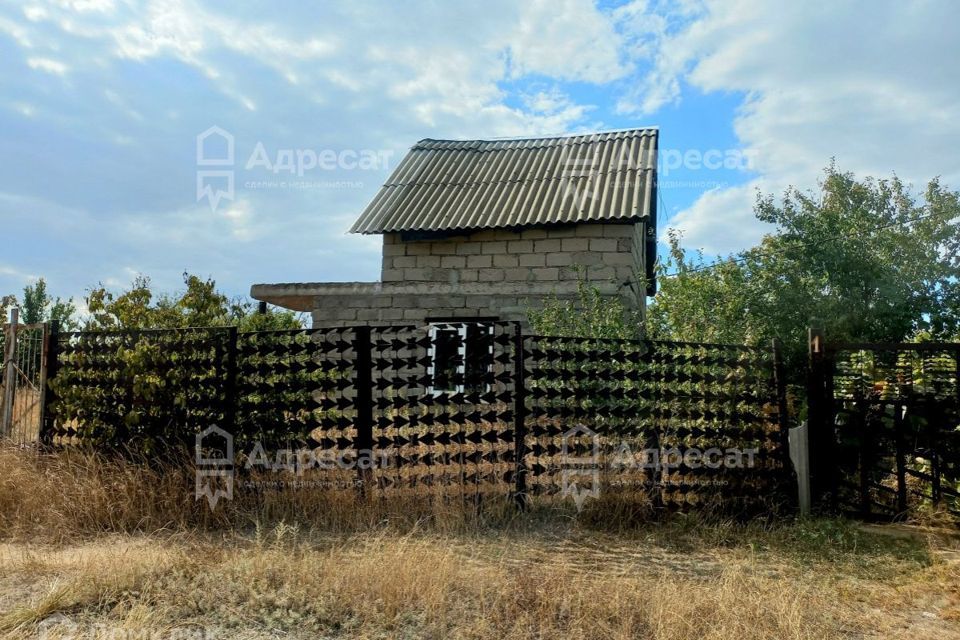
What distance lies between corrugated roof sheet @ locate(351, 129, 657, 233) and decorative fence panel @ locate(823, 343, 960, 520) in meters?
4.81

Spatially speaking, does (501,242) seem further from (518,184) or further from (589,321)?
(589,321)

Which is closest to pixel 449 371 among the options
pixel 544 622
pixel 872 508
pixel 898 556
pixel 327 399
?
pixel 327 399

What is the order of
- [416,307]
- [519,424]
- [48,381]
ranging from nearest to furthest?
[519,424] → [48,381] → [416,307]

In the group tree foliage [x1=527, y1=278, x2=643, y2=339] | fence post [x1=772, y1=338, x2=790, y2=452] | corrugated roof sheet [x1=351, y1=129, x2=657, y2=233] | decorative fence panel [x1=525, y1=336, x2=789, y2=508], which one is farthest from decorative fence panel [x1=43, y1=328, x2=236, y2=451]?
corrugated roof sheet [x1=351, y1=129, x2=657, y2=233]

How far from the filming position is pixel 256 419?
22.0 feet

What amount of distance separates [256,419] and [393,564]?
2.81m

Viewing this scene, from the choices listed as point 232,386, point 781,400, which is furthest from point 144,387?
point 781,400

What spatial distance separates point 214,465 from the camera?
6.63 m

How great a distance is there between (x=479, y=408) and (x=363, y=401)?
1.10m

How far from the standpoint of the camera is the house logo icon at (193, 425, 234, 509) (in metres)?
6.41

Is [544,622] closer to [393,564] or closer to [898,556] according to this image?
[393,564]

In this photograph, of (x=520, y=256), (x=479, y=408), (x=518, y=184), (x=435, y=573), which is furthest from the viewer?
(x=518, y=184)

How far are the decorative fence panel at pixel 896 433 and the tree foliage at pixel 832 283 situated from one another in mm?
2496

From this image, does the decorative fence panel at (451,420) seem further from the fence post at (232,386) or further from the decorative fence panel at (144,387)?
the decorative fence panel at (144,387)
